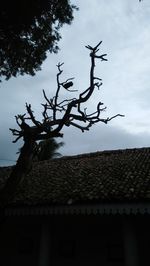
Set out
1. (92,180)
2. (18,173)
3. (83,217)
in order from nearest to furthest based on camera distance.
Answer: (18,173) < (83,217) < (92,180)

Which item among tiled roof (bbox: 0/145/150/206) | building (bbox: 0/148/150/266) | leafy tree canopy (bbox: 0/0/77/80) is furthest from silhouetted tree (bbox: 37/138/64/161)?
leafy tree canopy (bbox: 0/0/77/80)

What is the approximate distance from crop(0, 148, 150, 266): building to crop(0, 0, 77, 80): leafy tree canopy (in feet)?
14.0

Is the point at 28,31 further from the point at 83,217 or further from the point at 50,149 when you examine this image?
the point at 50,149

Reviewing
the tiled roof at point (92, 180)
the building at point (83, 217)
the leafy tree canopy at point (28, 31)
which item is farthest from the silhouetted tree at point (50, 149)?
the leafy tree canopy at point (28, 31)

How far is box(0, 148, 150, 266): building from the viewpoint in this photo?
909 centimetres

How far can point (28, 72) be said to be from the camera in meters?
11.8

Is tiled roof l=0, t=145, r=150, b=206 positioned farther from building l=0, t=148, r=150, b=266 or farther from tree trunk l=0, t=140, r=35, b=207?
tree trunk l=0, t=140, r=35, b=207

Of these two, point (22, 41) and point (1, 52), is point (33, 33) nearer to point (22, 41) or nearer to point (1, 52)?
point (22, 41)

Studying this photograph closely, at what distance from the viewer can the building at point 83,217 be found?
358 inches

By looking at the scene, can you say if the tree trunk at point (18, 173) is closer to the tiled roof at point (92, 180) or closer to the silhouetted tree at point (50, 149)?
the tiled roof at point (92, 180)

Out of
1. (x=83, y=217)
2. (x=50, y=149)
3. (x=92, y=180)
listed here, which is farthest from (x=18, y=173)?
(x=50, y=149)

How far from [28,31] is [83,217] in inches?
239

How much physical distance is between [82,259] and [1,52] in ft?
23.4

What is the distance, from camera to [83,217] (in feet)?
36.7
